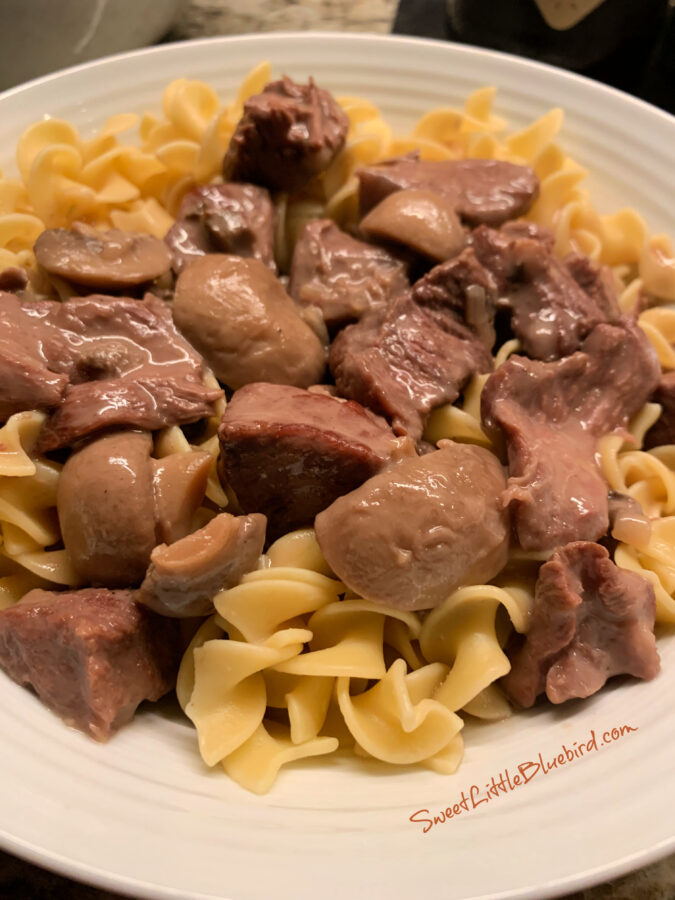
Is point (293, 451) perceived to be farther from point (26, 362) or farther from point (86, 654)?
point (26, 362)

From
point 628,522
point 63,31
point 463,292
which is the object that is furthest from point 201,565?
point 63,31

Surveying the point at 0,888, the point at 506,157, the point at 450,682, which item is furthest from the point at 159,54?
the point at 0,888

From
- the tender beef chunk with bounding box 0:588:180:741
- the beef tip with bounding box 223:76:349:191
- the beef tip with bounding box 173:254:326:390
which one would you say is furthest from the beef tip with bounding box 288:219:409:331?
the tender beef chunk with bounding box 0:588:180:741

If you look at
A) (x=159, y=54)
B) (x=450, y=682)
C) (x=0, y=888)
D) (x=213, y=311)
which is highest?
(x=159, y=54)

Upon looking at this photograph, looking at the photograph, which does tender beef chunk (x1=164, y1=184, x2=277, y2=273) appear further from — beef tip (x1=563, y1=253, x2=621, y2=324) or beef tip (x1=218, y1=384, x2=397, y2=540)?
beef tip (x1=563, y1=253, x2=621, y2=324)

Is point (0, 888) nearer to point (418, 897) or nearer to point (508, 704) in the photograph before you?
point (418, 897)
